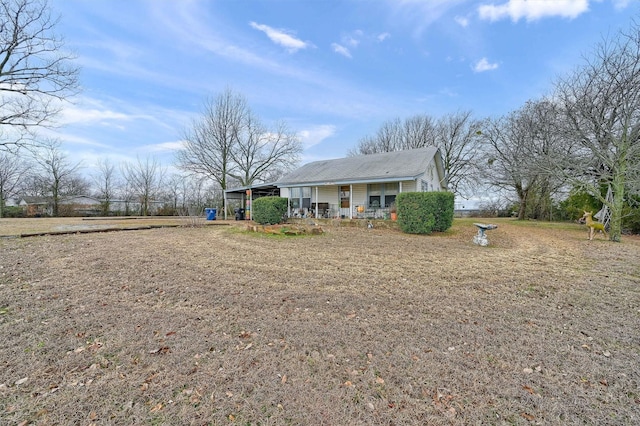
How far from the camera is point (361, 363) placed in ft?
7.92

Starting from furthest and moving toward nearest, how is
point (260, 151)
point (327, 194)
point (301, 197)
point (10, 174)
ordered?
point (10, 174), point (260, 151), point (301, 197), point (327, 194)

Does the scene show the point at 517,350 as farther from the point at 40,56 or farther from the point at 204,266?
the point at 40,56

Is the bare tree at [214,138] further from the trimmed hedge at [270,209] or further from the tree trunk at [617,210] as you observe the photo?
the tree trunk at [617,210]

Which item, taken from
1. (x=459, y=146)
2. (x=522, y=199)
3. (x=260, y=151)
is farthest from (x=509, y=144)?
(x=260, y=151)

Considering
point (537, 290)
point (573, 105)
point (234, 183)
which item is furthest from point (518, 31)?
point (234, 183)

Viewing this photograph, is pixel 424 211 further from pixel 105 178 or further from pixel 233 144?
pixel 105 178

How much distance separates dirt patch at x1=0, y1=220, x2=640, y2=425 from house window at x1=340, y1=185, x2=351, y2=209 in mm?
11383

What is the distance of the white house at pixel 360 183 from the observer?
1466cm

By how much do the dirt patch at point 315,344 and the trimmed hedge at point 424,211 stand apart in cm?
524

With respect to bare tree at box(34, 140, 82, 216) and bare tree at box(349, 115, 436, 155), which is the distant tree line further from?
bare tree at box(34, 140, 82, 216)

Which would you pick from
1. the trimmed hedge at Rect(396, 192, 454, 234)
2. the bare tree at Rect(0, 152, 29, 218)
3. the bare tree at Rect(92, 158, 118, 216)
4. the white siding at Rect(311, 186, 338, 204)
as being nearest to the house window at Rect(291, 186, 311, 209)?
the white siding at Rect(311, 186, 338, 204)

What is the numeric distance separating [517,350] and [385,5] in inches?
514

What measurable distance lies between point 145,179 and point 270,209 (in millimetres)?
24762

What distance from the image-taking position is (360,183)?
15617 millimetres
